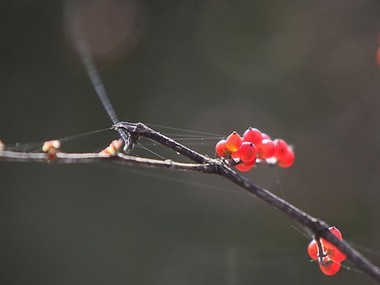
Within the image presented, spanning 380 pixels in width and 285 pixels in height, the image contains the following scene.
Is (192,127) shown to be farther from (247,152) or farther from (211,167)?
(211,167)

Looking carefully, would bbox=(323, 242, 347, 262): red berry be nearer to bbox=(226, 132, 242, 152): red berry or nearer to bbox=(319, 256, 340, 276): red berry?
bbox=(319, 256, 340, 276): red berry

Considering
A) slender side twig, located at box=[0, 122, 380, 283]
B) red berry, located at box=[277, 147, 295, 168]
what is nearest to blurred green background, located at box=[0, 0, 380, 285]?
red berry, located at box=[277, 147, 295, 168]

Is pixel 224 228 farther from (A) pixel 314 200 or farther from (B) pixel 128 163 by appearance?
(B) pixel 128 163

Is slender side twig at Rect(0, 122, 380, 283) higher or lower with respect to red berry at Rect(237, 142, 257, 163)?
lower

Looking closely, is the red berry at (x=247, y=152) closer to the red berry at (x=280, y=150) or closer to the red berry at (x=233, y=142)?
the red berry at (x=233, y=142)

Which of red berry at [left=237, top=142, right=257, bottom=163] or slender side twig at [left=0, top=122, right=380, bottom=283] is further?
red berry at [left=237, top=142, right=257, bottom=163]

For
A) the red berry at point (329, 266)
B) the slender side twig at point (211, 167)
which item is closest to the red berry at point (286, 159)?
the red berry at point (329, 266)
